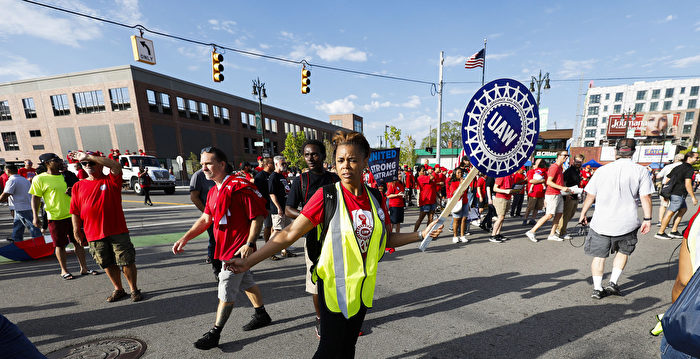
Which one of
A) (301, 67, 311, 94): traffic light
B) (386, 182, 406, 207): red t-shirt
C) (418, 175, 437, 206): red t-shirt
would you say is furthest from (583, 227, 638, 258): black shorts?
(301, 67, 311, 94): traffic light

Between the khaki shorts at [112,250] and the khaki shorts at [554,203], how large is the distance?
790cm

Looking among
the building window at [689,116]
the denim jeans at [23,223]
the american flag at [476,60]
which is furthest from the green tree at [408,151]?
the building window at [689,116]

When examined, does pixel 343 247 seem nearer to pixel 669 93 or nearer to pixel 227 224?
pixel 227 224

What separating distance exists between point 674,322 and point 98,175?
5219 mm

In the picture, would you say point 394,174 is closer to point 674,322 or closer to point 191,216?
point 674,322

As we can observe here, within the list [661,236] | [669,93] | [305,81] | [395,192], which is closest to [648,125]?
[669,93]

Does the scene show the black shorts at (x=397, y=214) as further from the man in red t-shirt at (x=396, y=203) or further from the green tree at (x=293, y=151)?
the green tree at (x=293, y=151)

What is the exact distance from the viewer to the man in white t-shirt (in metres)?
3.48

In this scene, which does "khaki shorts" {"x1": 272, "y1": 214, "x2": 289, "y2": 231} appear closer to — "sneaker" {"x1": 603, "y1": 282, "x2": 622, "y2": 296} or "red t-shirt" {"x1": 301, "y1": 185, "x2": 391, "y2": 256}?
"red t-shirt" {"x1": 301, "y1": 185, "x2": 391, "y2": 256}

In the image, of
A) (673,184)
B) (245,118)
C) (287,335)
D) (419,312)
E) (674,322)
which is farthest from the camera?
(245,118)

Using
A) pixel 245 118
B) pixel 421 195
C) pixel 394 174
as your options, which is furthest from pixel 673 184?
pixel 245 118

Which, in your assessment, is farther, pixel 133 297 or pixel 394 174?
pixel 394 174

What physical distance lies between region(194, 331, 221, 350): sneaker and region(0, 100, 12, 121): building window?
161 ft

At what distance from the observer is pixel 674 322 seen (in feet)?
3.51
